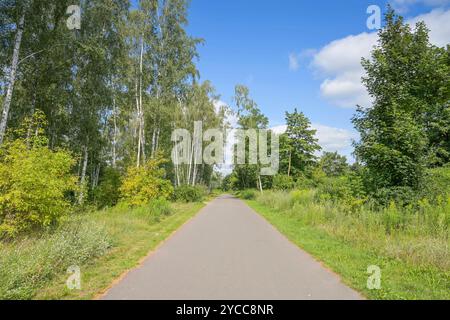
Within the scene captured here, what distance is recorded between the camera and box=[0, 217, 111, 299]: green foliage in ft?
14.6

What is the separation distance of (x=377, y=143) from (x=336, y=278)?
892cm

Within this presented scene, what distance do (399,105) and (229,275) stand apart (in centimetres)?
1247

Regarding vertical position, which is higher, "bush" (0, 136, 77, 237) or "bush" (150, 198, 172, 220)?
"bush" (0, 136, 77, 237)

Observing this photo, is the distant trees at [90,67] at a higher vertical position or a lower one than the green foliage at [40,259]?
higher

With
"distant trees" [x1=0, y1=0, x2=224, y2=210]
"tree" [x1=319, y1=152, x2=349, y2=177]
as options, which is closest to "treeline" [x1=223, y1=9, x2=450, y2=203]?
"distant trees" [x1=0, y1=0, x2=224, y2=210]

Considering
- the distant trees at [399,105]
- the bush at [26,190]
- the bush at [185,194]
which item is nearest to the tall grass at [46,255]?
the bush at [26,190]

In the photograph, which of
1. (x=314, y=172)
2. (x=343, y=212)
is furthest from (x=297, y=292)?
(x=314, y=172)

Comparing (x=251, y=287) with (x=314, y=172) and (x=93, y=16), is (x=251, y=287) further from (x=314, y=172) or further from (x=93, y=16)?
(x=314, y=172)

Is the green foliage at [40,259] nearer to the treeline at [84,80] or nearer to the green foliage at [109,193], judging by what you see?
the treeline at [84,80]

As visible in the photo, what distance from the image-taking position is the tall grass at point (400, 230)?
6.38 meters

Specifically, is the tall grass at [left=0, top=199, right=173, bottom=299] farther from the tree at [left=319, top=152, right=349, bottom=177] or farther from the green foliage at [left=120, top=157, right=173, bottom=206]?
the tree at [left=319, top=152, right=349, bottom=177]

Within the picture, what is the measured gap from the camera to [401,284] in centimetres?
509

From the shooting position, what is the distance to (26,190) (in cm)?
721
